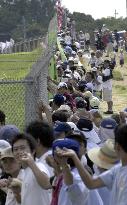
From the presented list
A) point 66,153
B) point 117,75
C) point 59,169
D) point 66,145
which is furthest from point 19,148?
point 117,75

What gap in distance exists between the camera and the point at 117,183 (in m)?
4.69

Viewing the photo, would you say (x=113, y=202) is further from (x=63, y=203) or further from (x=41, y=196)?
(x=41, y=196)

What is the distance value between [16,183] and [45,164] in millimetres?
370

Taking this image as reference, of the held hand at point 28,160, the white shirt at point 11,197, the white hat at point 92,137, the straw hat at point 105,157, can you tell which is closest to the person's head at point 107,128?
the white hat at point 92,137

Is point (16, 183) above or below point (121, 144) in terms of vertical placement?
below

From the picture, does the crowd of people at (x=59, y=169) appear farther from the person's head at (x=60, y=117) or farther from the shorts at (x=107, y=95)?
the shorts at (x=107, y=95)

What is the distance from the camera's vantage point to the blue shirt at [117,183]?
4.64m

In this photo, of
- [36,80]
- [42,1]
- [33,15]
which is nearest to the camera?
[36,80]

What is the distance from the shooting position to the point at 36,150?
227 inches

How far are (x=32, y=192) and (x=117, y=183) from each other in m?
0.84

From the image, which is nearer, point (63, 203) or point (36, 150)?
point (63, 203)

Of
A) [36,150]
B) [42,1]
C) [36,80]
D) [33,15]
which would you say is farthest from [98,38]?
[42,1]

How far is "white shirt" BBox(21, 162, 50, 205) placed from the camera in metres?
5.22

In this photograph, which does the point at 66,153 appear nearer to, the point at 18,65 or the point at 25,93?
the point at 25,93
